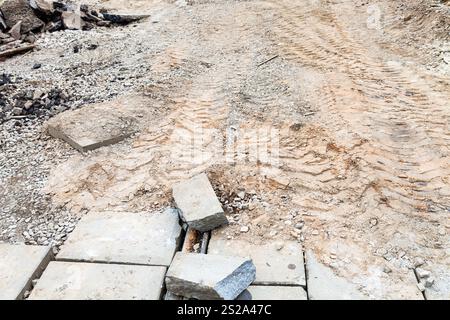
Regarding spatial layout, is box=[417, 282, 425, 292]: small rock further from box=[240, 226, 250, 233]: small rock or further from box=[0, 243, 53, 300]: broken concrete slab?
box=[0, 243, 53, 300]: broken concrete slab

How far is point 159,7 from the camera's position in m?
9.57

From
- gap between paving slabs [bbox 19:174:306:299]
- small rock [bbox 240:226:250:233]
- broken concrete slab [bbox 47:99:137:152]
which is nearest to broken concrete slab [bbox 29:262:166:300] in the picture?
gap between paving slabs [bbox 19:174:306:299]

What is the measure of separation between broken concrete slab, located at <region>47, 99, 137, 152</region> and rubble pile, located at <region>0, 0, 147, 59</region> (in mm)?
3452

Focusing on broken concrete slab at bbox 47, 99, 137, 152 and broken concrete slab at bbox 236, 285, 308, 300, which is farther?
broken concrete slab at bbox 47, 99, 137, 152

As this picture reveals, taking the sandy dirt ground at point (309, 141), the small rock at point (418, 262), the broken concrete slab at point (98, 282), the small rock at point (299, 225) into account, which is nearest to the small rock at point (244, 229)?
the sandy dirt ground at point (309, 141)

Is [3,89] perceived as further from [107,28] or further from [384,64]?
[384,64]

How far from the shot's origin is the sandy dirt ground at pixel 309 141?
3.45 meters

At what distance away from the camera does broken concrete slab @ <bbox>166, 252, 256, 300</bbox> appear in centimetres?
276

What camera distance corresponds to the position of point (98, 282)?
10.0ft

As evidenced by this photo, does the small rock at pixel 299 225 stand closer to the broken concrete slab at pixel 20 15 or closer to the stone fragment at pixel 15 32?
the stone fragment at pixel 15 32

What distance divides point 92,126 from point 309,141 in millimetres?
2538

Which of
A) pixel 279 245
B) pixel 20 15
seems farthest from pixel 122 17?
pixel 279 245

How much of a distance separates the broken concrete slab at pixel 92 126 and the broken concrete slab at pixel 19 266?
145cm
